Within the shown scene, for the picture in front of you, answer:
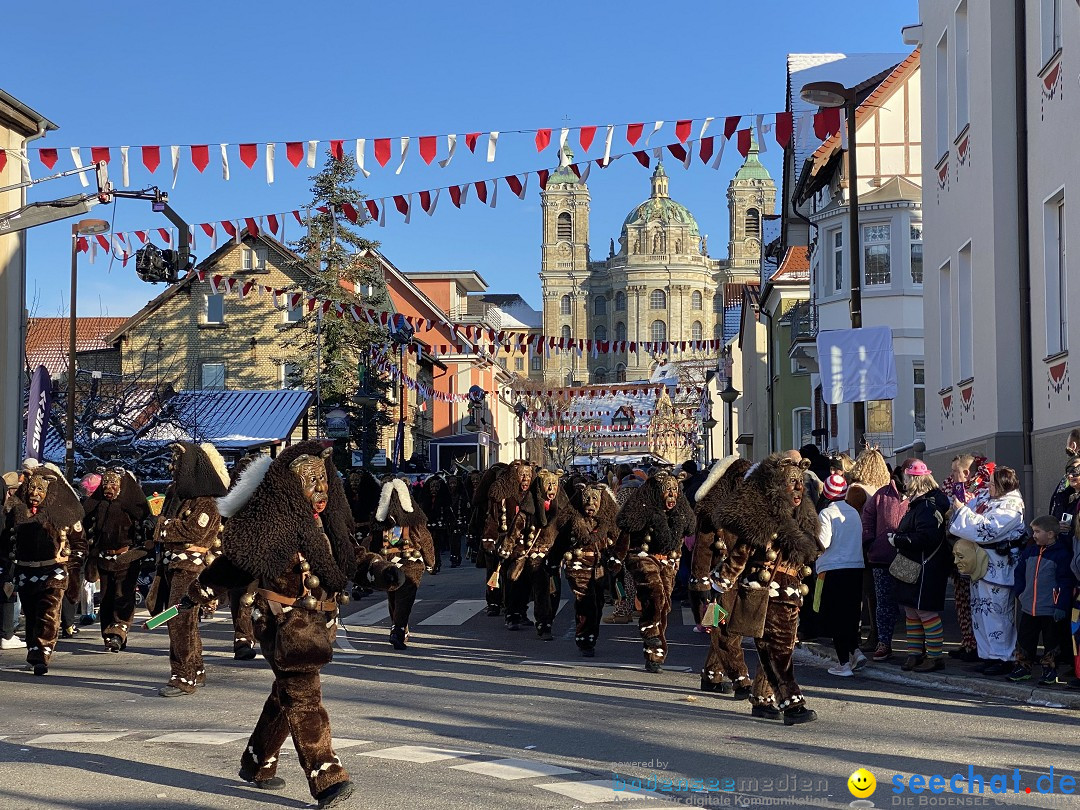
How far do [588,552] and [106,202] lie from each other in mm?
6654

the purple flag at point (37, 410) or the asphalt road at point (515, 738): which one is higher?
the purple flag at point (37, 410)

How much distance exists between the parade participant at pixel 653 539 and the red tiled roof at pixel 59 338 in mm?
43071

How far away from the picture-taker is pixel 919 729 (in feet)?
28.5

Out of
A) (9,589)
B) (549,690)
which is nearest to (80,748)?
(549,690)

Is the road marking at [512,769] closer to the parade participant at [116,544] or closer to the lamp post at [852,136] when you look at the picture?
the parade participant at [116,544]

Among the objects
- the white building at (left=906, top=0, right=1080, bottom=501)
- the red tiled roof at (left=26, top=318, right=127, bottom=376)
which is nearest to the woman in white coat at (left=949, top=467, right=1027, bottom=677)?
the white building at (left=906, top=0, right=1080, bottom=501)

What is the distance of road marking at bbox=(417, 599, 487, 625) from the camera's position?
1645cm

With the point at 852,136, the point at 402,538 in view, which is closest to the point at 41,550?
the point at 402,538

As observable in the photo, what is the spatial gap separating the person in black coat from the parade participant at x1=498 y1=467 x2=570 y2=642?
4198mm

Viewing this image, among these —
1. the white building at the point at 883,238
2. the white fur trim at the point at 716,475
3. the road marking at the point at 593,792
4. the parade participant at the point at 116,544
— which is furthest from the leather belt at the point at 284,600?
the white building at the point at 883,238

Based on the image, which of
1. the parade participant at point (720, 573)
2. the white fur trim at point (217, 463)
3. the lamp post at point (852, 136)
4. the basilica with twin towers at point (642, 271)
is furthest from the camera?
the basilica with twin towers at point (642, 271)

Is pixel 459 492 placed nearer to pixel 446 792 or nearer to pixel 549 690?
pixel 549 690

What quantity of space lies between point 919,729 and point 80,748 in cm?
518

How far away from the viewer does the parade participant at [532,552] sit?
14.6 meters
